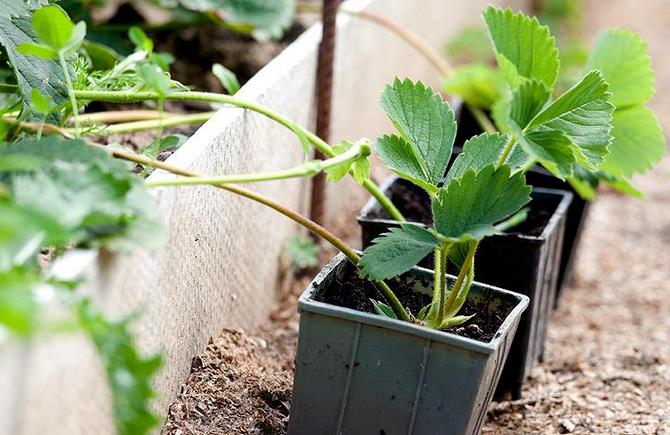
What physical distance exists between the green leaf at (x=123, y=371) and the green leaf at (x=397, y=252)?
0.38 m

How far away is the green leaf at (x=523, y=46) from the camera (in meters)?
1.41

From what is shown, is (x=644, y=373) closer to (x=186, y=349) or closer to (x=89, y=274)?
(x=186, y=349)

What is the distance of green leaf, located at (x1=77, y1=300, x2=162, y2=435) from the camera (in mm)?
899

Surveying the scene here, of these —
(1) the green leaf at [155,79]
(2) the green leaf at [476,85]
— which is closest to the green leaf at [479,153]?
(1) the green leaf at [155,79]

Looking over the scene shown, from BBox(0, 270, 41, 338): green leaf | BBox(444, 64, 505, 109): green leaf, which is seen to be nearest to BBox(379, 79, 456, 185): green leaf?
BBox(0, 270, 41, 338): green leaf

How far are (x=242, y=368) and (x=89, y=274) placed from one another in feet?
1.78

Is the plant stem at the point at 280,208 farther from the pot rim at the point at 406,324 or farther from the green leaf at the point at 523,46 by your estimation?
the green leaf at the point at 523,46

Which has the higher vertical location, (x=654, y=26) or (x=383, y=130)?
(x=654, y=26)

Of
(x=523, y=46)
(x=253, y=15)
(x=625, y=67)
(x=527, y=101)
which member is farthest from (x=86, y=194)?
(x=253, y=15)

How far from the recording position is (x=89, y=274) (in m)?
1.03

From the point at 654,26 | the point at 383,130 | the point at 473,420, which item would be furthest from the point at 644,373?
the point at 654,26

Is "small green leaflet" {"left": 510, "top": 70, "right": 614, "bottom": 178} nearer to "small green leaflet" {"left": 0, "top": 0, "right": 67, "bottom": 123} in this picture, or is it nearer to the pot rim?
the pot rim

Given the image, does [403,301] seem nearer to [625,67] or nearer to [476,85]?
[625,67]

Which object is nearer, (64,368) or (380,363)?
(64,368)
